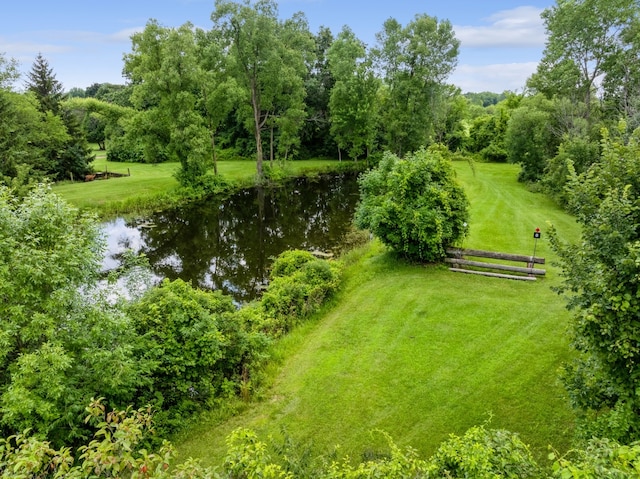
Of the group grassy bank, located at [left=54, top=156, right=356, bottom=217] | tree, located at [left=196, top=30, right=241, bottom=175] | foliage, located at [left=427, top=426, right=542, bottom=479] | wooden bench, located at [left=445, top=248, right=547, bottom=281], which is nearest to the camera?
foliage, located at [left=427, top=426, right=542, bottom=479]

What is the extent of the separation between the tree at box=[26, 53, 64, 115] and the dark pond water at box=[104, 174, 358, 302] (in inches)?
665

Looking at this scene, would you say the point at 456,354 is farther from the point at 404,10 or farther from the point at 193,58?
the point at 404,10

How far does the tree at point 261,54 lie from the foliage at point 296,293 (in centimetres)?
2264

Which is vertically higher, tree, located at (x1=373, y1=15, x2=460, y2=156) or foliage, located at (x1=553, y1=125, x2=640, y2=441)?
tree, located at (x1=373, y1=15, x2=460, y2=156)

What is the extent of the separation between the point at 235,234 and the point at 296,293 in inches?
441

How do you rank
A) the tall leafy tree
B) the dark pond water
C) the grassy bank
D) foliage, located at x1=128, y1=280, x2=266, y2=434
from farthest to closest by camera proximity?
the tall leafy tree < the grassy bank < the dark pond water < foliage, located at x1=128, y1=280, x2=266, y2=434

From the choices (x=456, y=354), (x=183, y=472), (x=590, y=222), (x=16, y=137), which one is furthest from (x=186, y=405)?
(x=16, y=137)

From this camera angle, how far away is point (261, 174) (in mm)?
36344

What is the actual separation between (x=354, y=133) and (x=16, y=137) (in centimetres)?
2867

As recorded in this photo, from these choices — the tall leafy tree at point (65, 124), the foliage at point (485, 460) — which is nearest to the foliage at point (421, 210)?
the foliage at point (485, 460)

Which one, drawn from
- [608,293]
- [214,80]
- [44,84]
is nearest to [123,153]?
[44,84]

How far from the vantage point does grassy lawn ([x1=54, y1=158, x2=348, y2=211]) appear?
27.1 metres

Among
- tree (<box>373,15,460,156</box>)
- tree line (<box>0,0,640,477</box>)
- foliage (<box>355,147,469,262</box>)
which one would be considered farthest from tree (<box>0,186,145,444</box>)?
tree (<box>373,15,460,156</box>)

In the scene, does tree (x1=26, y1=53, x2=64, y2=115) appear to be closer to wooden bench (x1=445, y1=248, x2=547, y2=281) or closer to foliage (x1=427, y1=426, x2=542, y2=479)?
wooden bench (x1=445, y1=248, x2=547, y2=281)
